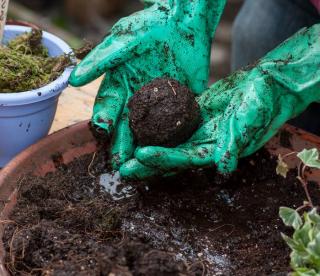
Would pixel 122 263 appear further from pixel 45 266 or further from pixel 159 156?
pixel 159 156

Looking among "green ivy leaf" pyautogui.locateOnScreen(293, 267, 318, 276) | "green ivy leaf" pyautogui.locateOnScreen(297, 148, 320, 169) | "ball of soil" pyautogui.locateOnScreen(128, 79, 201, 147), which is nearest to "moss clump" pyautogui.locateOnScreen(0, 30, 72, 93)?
"ball of soil" pyautogui.locateOnScreen(128, 79, 201, 147)

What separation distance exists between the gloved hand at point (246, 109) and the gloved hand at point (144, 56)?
82mm

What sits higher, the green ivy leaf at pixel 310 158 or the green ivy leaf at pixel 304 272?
the green ivy leaf at pixel 310 158

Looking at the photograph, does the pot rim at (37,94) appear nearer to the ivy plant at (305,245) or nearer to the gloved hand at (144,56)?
the gloved hand at (144,56)

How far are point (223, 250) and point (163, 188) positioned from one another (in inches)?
7.7

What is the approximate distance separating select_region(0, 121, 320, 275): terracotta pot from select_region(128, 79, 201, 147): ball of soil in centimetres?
17

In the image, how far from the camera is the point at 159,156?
3.42 ft

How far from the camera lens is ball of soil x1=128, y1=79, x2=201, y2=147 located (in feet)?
3.54

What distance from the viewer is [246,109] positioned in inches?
42.7

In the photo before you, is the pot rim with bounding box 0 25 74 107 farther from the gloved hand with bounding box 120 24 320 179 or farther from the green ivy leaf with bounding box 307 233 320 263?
the green ivy leaf with bounding box 307 233 320 263

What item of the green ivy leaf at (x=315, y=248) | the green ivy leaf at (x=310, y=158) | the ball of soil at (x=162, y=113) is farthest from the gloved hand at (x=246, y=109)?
the green ivy leaf at (x=315, y=248)

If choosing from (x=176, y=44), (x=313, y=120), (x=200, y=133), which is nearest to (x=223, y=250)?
(x=200, y=133)

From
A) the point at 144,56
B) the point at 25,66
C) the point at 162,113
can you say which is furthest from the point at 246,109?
the point at 25,66

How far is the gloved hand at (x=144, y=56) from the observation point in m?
1.17
